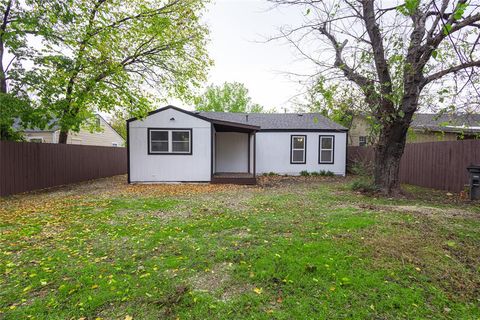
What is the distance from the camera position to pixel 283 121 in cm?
1622

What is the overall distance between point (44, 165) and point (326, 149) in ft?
44.9

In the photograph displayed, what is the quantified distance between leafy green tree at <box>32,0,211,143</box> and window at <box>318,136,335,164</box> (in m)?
7.84

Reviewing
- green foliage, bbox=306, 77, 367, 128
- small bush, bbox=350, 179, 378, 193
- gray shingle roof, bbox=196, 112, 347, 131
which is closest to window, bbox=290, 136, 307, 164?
gray shingle roof, bbox=196, 112, 347, 131

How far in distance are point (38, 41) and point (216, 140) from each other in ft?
28.1

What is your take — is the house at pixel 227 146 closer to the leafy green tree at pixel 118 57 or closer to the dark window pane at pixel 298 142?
the dark window pane at pixel 298 142

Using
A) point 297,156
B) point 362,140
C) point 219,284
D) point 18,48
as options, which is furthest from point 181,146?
point 362,140

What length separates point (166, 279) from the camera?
299 centimetres

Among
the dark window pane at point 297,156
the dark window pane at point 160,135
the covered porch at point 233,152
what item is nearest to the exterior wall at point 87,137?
the dark window pane at point 160,135

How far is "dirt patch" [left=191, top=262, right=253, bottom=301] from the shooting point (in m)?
2.71

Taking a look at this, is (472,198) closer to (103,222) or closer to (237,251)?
(237,251)

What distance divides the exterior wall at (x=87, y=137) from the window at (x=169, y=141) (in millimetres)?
5746

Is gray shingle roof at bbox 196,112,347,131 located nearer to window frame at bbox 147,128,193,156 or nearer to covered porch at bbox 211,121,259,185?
covered porch at bbox 211,121,259,185

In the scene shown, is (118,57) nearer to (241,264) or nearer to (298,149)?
(298,149)

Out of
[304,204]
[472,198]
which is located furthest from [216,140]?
[472,198]
